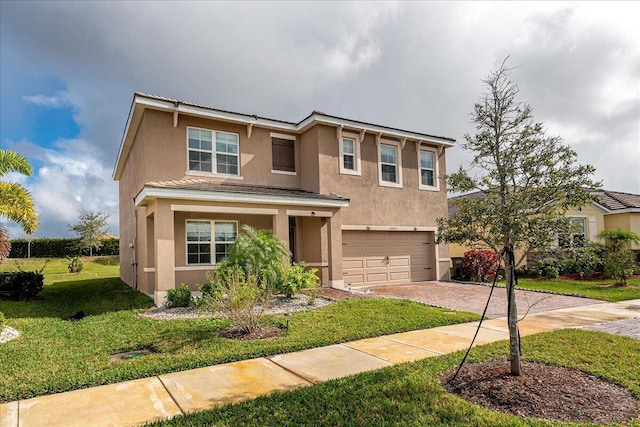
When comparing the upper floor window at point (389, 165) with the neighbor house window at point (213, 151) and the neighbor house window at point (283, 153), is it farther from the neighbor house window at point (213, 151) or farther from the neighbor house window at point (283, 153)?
the neighbor house window at point (213, 151)

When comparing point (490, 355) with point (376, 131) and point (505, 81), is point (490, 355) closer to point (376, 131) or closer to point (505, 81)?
point (505, 81)

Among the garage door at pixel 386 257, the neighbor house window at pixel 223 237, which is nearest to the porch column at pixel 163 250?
the neighbor house window at pixel 223 237

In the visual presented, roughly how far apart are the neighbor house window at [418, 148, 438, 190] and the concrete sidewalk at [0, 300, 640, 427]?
10.9m

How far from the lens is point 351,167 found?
16.4 m

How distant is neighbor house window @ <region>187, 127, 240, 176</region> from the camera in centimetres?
1392

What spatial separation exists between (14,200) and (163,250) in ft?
18.6

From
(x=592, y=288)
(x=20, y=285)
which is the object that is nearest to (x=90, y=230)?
(x=20, y=285)

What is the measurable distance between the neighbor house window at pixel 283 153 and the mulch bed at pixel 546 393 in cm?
1176

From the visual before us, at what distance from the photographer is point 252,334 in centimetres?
779

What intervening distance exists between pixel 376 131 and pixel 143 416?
47.0ft

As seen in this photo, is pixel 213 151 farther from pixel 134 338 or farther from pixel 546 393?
pixel 546 393

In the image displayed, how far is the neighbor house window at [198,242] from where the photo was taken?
521 inches

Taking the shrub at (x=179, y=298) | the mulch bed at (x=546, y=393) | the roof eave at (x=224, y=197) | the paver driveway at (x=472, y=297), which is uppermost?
the roof eave at (x=224, y=197)

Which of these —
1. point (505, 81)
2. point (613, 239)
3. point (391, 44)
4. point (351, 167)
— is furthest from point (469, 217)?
point (613, 239)
